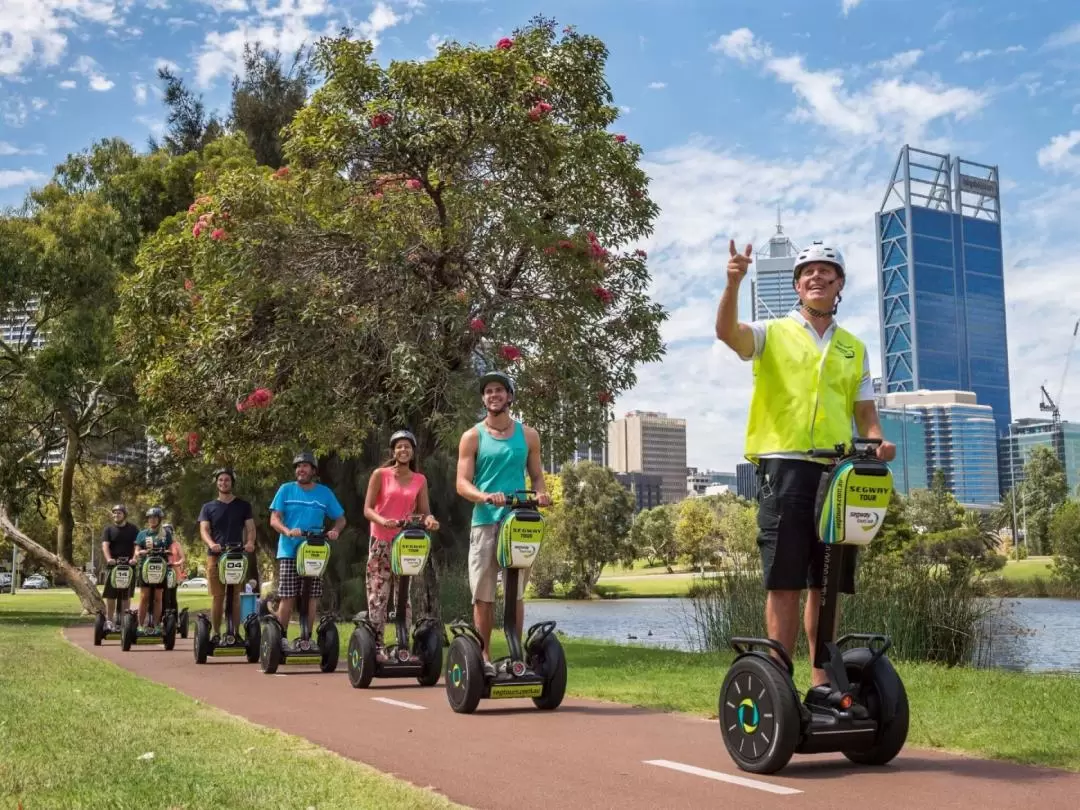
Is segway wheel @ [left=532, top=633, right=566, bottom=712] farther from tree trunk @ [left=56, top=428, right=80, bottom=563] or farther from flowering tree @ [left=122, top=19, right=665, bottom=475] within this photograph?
tree trunk @ [left=56, top=428, right=80, bottom=563]

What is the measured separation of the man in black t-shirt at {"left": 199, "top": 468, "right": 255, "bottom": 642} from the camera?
1284 centimetres

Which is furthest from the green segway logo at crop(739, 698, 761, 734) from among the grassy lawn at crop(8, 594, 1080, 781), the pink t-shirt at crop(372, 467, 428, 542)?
the pink t-shirt at crop(372, 467, 428, 542)

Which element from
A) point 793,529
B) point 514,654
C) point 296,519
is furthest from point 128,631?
point 793,529

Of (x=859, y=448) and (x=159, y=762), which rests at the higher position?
(x=859, y=448)

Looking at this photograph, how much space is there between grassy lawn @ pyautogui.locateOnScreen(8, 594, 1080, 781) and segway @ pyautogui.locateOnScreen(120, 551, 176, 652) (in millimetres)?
1796

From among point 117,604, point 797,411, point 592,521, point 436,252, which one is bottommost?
point 117,604

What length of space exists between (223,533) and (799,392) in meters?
8.82

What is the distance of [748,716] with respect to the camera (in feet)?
17.7

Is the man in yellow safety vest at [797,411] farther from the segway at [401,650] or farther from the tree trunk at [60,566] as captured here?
the tree trunk at [60,566]

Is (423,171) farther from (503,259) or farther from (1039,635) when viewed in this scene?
(1039,635)

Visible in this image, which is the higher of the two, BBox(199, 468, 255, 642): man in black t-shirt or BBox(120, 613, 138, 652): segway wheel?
BBox(199, 468, 255, 642): man in black t-shirt

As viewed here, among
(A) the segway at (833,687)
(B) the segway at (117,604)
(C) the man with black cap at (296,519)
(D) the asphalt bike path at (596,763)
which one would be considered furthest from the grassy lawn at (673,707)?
(B) the segway at (117,604)

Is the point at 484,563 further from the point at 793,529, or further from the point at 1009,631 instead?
the point at 1009,631

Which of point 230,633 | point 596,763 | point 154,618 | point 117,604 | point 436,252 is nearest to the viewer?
point 596,763
